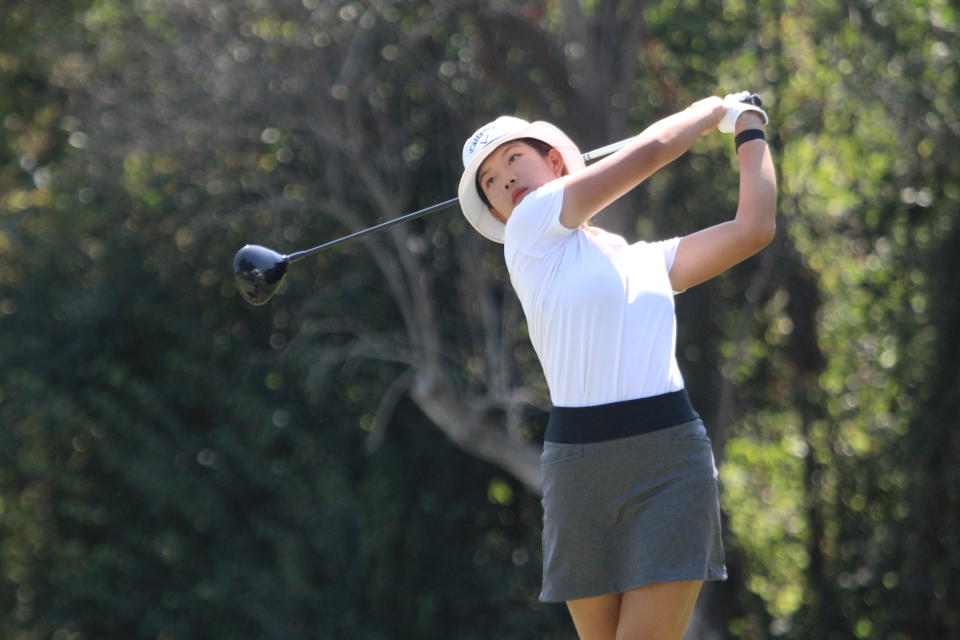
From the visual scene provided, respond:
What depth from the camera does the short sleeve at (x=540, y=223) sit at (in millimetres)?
2361

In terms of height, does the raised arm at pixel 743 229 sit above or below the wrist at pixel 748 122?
below

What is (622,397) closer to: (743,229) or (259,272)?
(743,229)

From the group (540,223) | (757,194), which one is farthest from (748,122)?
(540,223)

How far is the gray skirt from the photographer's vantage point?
2.30 meters

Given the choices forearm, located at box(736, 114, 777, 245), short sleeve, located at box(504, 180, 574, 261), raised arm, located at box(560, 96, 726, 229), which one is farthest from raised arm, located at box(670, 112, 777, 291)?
short sleeve, located at box(504, 180, 574, 261)

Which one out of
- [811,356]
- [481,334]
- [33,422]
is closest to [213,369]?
[33,422]

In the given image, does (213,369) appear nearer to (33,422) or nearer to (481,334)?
(33,422)

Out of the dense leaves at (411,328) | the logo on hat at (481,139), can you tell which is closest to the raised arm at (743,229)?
the logo on hat at (481,139)

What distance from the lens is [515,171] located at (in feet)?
8.27

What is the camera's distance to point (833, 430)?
591 cm

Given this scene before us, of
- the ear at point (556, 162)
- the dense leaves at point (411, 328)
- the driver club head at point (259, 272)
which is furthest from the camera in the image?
the dense leaves at point (411, 328)

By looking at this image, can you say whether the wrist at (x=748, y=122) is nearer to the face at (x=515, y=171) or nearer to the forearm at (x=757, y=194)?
the forearm at (x=757, y=194)

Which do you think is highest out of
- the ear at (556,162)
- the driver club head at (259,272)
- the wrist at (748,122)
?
the driver club head at (259,272)

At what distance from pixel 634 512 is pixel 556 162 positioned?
660 mm
